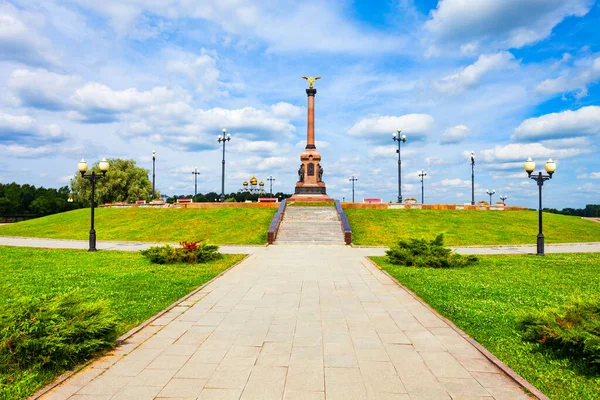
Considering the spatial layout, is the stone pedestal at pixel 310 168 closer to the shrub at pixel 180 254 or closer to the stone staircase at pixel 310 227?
the stone staircase at pixel 310 227

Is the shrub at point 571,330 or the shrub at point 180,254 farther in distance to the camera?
the shrub at point 180,254

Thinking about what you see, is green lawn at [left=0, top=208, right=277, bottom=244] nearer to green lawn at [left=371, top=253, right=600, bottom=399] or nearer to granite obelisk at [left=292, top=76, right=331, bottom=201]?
granite obelisk at [left=292, top=76, right=331, bottom=201]

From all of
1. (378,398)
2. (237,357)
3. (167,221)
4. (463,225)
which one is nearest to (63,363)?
(237,357)

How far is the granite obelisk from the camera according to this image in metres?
37.1

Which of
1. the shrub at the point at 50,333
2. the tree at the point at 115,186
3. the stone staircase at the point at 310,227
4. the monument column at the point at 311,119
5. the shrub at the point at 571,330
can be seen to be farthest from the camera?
the tree at the point at 115,186

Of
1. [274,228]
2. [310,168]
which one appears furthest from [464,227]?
[310,168]

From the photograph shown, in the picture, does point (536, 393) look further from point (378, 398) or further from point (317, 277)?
point (317, 277)

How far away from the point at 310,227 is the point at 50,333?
1964 centimetres

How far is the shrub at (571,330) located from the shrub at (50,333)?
5.57m

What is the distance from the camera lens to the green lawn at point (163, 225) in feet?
74.6

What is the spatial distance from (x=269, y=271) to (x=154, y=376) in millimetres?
7516

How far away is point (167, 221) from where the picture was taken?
26.3 meters

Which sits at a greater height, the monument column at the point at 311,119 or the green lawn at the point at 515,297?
the monument column at the point at 311,119

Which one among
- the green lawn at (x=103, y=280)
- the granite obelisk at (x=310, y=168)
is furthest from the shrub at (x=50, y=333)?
the granite obelisk at (x=310, y=168)
